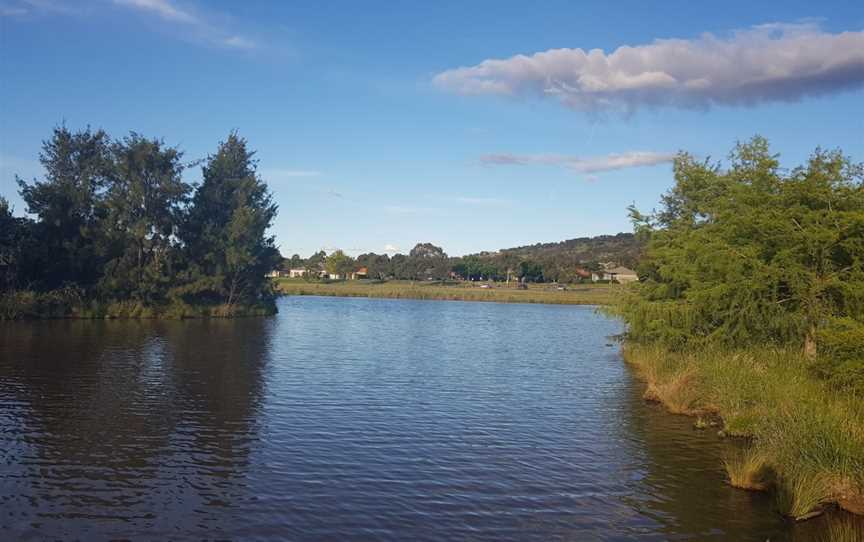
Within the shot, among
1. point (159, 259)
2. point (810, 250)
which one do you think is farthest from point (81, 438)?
point (159, 259)

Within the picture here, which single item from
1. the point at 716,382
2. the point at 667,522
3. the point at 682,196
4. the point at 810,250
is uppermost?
the point at 682,196

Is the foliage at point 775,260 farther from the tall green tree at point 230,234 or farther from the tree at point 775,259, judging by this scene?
the tall green tree at point 230,234

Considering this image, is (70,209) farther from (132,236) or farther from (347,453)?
(347,453)

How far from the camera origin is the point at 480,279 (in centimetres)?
18825

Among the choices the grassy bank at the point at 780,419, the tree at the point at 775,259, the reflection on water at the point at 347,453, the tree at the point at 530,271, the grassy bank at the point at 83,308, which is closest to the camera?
the reflection on water at the point at 347,453

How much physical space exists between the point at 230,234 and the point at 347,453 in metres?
50.0

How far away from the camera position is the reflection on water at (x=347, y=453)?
12.6m

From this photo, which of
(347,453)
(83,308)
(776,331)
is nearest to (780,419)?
(776,331)

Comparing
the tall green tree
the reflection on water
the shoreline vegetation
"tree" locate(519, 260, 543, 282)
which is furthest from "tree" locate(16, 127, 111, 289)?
"tree" locate(519, 260, 543, 282)

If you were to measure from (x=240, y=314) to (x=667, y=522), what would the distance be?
190 feet

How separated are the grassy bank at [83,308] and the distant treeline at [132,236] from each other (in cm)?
8

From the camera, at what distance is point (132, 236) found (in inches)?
2269

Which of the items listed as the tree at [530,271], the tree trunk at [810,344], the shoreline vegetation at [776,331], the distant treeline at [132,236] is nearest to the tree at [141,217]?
the distant treeline at [132,236]

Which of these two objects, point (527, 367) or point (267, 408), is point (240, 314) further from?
point (267, 408)
